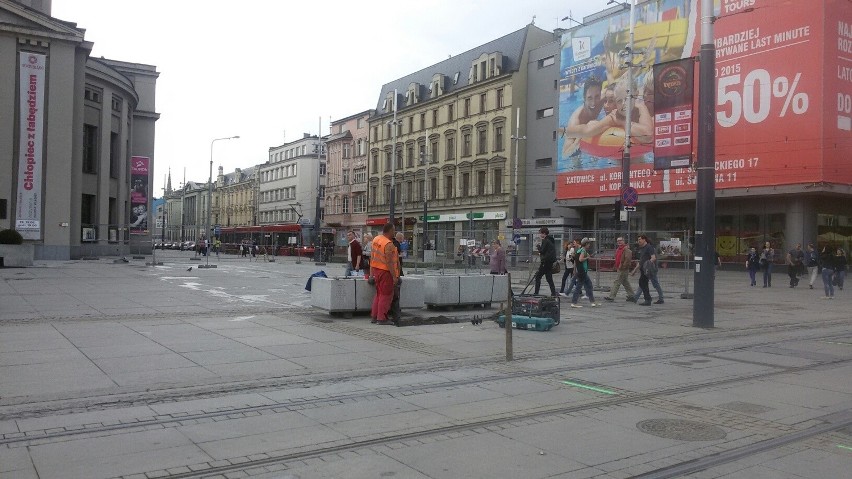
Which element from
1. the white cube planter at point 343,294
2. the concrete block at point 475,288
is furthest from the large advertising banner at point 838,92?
the white cube planter at point 343,294

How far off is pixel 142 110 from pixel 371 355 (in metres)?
57.5

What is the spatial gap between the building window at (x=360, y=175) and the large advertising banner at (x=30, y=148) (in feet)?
138

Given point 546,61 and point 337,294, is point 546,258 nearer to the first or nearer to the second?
point 337,294

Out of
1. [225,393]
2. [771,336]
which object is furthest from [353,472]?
[771,336]

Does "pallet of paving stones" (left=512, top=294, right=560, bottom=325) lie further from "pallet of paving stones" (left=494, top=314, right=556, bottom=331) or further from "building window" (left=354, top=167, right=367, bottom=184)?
"building window" (left=354, top=167, right=367, bottom=184)

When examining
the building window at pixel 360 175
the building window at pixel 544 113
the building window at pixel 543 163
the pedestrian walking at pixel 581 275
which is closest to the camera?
the pedestrian walking at pixel 581 275

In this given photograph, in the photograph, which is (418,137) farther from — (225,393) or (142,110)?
(225,393)

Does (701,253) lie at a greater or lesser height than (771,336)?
greater

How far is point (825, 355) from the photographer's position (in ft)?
33.4

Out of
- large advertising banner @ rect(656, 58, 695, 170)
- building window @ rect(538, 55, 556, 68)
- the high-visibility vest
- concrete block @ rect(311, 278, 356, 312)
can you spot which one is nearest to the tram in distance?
building window @ rect(538, 55, 556, 68)

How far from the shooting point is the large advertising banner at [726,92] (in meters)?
34.7

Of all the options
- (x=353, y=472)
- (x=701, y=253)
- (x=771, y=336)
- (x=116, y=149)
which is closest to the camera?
(x=353, y=472)

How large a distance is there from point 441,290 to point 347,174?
6707cm

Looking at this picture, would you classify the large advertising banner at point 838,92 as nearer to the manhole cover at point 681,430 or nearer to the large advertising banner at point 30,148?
the manhole cover at point 681,430
